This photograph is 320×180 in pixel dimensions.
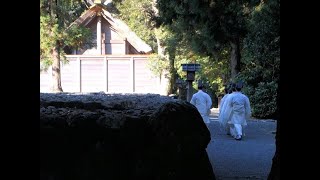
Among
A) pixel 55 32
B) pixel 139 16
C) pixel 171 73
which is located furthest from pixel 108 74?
pixel 55 32

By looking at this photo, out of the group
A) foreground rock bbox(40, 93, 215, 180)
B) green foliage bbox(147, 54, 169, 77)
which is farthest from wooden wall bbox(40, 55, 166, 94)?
foreground rock bbox(40, 93, 215, 180)

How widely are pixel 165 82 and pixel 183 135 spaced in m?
28.5

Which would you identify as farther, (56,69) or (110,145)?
(56,69)

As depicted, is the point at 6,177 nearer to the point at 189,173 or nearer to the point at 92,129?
the point at 92,129

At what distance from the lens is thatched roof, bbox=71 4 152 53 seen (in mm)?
36000

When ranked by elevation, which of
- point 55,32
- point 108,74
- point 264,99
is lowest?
point 264,99

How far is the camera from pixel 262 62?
23.4m

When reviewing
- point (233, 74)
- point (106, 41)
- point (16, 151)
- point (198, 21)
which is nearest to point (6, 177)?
point (16, 151)

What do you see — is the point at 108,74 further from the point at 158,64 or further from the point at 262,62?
the point at 262,62

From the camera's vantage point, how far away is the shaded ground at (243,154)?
364 inches

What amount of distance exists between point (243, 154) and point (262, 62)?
12.3 metres

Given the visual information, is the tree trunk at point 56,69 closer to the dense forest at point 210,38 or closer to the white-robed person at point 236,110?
the dense forest at point 210,38

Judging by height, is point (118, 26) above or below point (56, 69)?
above

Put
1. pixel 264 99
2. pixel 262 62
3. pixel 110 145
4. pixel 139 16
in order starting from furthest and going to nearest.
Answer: pixel 139 16 < pixel 262 62 < pixel 264 99 < pixel 110 145
